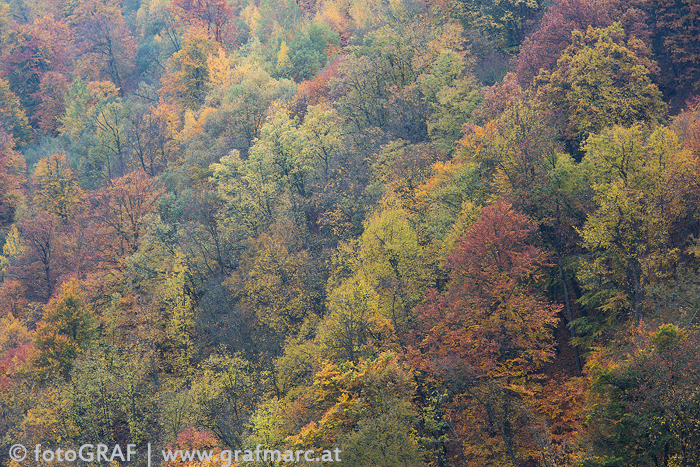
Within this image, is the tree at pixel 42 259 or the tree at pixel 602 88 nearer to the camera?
the tree at pixel 602 88

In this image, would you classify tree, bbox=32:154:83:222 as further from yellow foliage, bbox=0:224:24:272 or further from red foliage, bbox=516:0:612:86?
red foliage, bbox=516:0:612:86

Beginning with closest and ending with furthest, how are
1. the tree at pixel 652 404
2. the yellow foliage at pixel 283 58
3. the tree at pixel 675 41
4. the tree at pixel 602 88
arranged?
the tree at pixel 652 404, the tree at pixel 602 88, the tree at pixel 675 41, the yellow foliage at pixel 283 58

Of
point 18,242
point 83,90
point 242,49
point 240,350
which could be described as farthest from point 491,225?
point 83,90

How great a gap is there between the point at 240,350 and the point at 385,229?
13892 mm

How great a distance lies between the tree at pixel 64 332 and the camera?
168ft

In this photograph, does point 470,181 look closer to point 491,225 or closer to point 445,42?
point 491,225

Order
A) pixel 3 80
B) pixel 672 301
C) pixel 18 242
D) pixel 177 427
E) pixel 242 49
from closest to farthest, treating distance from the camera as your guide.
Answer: pixel 672 301
pixel 177 427
pixel 18 242
pixel 242 49
pixel 3 80

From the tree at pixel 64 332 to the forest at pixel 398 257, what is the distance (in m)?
0.23

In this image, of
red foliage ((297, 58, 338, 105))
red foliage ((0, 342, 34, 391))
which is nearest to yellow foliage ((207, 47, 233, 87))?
red foliage ((297, 58, 338, 105))

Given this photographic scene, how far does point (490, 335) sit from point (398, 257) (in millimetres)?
9601

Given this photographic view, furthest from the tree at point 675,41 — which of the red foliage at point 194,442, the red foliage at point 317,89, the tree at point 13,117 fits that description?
the tree at point 13,117

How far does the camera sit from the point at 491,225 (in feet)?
118

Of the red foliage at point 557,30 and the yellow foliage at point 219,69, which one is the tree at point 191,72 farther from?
the red foliage at point 557,30

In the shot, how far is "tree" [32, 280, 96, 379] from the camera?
51312 millimetres
